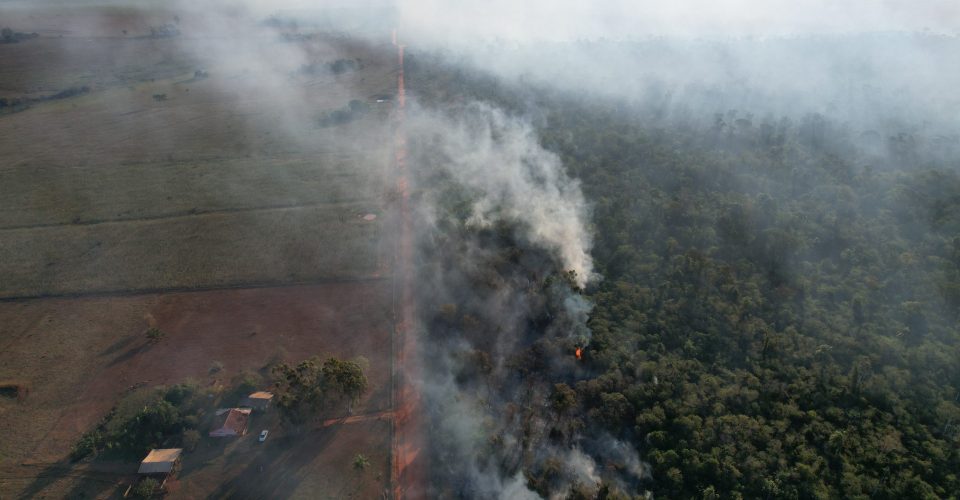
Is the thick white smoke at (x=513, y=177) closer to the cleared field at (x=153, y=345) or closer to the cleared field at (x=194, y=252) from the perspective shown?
the cleared field at (x=194, y=252)

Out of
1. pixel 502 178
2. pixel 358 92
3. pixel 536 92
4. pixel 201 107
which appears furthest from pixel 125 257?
pixel 536 92

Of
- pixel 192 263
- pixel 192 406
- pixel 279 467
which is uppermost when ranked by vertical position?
pixel 192 263

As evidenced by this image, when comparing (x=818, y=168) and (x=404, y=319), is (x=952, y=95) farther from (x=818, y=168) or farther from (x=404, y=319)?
(x=404, y=319)

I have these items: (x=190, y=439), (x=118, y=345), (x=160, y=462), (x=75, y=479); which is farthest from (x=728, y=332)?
(x=118, y=345)

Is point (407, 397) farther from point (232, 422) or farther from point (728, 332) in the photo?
point (728, 332)

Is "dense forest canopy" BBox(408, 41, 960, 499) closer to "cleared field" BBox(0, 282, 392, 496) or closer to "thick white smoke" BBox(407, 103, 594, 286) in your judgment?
"thick white smoke" BBox(407, 103, 594, 286)

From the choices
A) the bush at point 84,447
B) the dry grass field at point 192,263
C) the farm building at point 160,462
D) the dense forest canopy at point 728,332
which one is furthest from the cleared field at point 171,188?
the farm building at point 160,462

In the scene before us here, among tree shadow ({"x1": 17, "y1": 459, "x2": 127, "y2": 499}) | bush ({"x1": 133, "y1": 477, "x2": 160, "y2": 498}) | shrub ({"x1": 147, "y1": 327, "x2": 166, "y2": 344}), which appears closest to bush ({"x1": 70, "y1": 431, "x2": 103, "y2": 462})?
tree shadow ({"x1": 17, "y1": 459, "x2": 127, "y2": 499})
